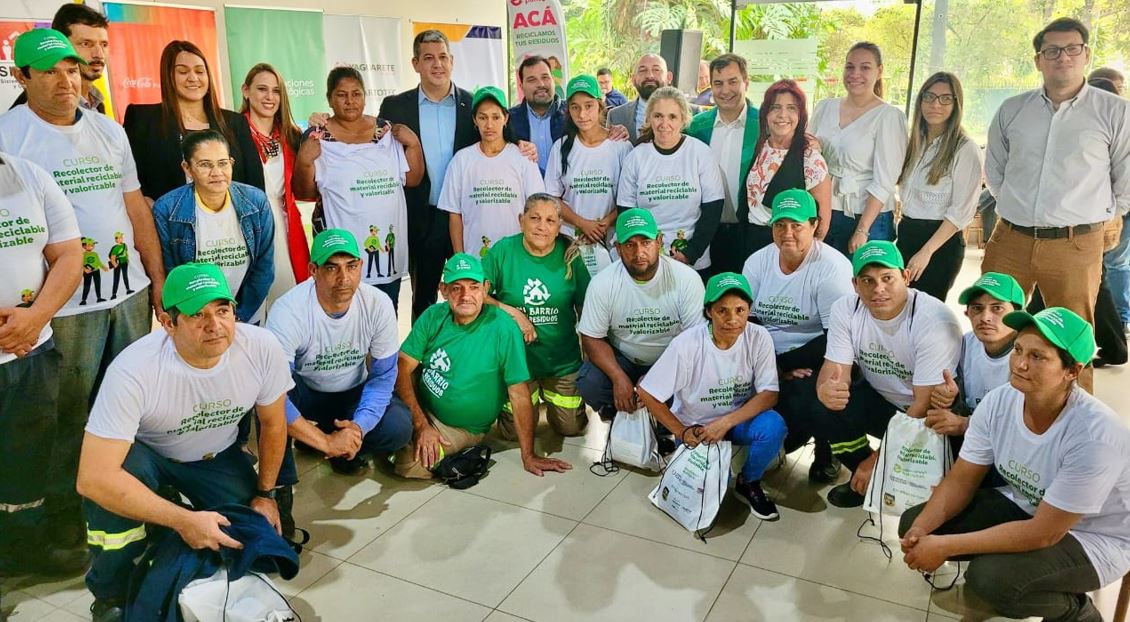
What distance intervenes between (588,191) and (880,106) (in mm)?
1446

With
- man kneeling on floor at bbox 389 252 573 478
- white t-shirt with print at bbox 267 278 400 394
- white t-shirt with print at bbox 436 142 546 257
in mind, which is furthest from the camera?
white t-shirt with print at bbox 436 142 546 257

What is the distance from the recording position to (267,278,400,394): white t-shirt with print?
3.04 m

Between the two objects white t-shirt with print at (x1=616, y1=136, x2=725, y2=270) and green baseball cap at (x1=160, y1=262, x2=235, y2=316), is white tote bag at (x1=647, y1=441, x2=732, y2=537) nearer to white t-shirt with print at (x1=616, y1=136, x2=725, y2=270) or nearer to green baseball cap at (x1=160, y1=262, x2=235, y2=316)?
white t-shirt with print at (x1=616, y1=136, x2=725, y2=270)

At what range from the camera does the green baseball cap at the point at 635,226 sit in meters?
3.28

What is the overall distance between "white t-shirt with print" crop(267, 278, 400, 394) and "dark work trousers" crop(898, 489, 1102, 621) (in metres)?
2.23

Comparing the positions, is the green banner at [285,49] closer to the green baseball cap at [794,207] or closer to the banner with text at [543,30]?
the banner with text at [543,30]

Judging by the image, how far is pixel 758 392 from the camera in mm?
3105

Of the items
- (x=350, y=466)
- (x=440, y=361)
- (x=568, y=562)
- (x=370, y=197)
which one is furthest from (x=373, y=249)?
(x=568, y=562)

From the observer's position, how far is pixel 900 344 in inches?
115

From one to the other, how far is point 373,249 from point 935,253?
2.68 meters

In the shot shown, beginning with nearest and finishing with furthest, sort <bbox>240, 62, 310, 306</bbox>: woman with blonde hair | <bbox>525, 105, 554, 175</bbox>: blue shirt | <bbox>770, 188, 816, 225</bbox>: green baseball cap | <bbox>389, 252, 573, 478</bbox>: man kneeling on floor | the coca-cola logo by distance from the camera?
<bbox>770, 188, 816, 225</bbox>: green baseball cap → <bbox>389, 252, 573, 478</bbox>: man kneeling on floor → <bbox>240, 62, 310, 306</bbox>: woman with blonde hair → <bbox>525, 105, 554, 175</bbox>: blue shirt → the coca-cola logo

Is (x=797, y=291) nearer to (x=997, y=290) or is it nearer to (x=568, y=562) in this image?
(x=997, y=290)

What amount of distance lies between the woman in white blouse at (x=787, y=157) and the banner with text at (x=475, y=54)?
Result: 4.30 m

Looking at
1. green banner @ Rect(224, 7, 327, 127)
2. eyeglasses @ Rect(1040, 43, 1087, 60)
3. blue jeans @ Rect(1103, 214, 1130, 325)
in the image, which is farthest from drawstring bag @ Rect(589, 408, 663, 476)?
green banner @ Rect(224, 7, 327, 127)
